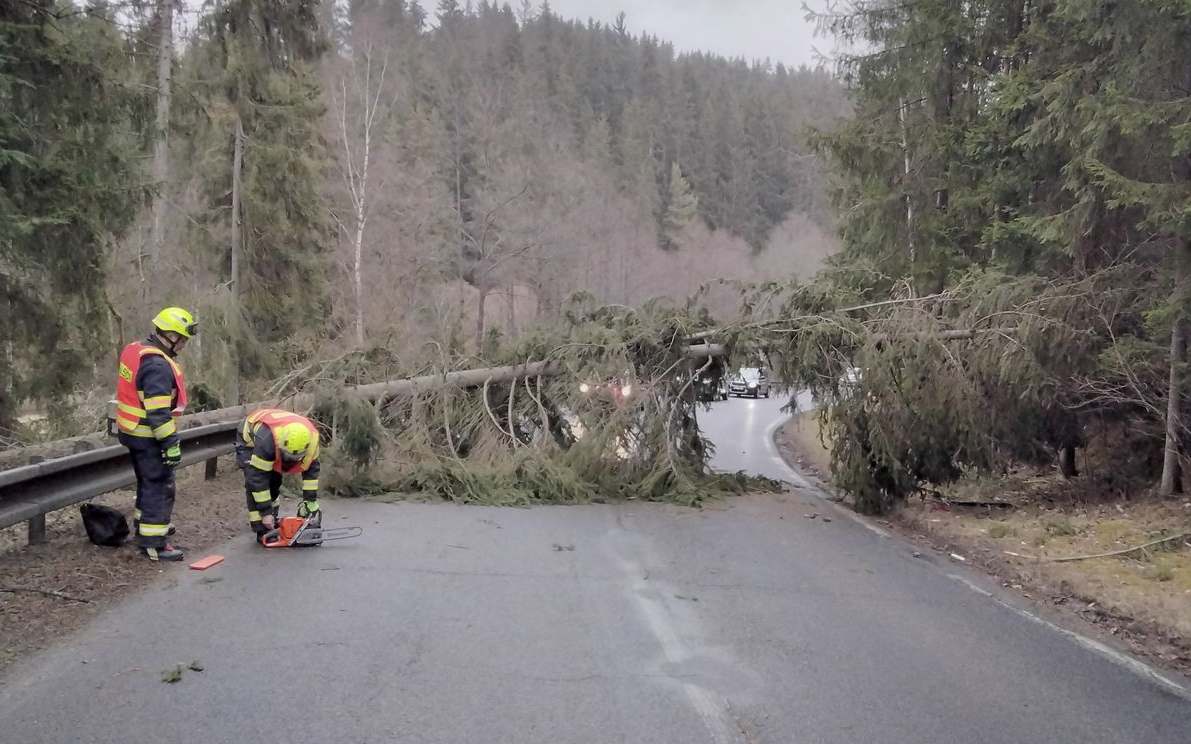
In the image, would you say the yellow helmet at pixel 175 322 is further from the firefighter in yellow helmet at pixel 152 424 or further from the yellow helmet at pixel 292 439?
the yellow helmet at pixel 292 439

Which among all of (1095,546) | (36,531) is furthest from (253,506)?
(1095,546)

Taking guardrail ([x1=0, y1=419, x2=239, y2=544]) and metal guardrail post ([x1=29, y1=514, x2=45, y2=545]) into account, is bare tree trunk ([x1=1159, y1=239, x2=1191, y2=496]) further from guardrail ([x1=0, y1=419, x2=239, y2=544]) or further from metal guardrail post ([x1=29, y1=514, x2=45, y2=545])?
metal guardrail post ([x1=29, y1=514, x2=45, y2=545])

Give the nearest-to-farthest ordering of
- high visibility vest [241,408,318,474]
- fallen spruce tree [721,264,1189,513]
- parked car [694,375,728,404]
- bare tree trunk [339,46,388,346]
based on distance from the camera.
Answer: high visibility vest [241,408,318,474]
fallen spruce tree [721,264,1189,513]
parked car [694,375,728,404]
bare tree trunk [339,46,388,346]

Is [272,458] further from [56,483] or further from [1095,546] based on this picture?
[1095,546]

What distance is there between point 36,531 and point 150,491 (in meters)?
0.96

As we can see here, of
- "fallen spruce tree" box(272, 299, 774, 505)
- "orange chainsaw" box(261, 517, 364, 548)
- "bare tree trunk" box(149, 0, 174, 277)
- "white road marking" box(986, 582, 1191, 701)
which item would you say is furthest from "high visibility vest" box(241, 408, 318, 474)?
"bare tree trunk" box(149, 0, 174, 277)

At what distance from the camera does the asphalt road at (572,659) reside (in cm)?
377

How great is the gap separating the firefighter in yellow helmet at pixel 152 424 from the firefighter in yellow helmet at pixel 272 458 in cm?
72

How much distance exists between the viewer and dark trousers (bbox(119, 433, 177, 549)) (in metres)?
6.25

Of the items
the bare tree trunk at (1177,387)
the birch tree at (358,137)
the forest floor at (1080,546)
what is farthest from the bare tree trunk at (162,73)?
the bare tree trunk at (1177,387)

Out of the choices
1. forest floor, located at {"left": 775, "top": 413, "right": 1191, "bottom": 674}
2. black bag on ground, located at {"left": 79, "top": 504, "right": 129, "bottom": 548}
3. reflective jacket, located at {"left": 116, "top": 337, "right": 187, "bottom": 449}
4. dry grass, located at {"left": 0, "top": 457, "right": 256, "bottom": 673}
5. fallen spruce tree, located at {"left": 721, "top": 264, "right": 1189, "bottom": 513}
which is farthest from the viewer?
fallen spruce tree, located at {"left": 721, "top": 264, "right": 1189, "bottom": 513}

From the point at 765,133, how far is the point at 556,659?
241ft

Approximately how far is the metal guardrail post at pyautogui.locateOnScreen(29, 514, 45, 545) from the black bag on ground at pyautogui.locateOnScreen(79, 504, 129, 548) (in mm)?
280

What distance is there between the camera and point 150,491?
6.25 metres
